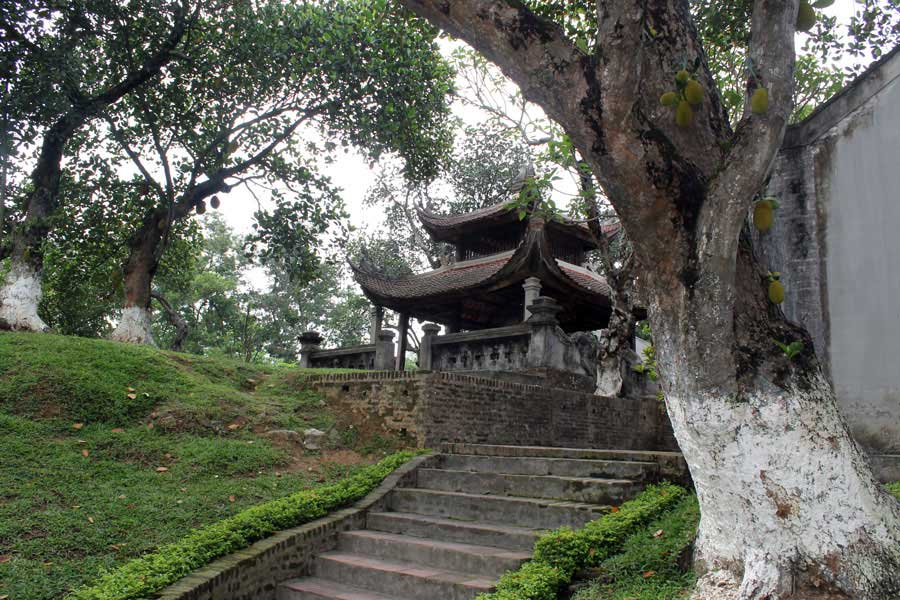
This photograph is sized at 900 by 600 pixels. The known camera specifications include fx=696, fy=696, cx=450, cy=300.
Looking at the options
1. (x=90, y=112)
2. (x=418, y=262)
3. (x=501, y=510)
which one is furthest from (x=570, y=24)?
(x=418, y=262)

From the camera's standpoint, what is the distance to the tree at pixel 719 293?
3707mm

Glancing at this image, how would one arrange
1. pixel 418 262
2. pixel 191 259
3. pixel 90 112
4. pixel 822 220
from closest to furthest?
A: 1. pixel 822 220
2. pixel 90 112
3. pixel 191 259
4. pixel 418 262

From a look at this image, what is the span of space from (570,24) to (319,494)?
646 cm

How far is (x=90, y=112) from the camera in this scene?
11.9 m

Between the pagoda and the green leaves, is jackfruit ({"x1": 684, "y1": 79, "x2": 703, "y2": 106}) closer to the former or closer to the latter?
the green leaves

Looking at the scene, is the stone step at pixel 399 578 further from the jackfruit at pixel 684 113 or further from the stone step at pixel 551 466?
the jackfruit at pixel 684 113

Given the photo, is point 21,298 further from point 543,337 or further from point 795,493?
point 795,493

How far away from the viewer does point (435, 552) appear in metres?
5.85

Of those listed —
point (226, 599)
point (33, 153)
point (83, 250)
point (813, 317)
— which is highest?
point (33, 153)

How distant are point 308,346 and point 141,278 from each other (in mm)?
4258

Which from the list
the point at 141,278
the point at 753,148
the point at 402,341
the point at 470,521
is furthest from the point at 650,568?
the point at 402,341

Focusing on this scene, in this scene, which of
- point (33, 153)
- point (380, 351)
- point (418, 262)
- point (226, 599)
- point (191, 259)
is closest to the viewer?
point (226, 599)

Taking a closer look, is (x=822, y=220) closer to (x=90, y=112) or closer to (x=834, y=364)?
(x=834, y=364)

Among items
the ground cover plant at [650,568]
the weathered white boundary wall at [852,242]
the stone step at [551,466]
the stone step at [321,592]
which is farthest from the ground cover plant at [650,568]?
the stone step at [321,592]
